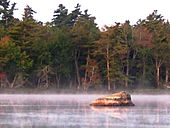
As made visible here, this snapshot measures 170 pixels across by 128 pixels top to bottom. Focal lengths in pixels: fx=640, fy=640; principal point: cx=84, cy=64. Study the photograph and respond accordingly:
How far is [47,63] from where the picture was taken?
245 feet

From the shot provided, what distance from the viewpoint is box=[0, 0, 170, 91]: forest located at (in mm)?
73438

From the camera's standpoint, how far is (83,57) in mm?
77250

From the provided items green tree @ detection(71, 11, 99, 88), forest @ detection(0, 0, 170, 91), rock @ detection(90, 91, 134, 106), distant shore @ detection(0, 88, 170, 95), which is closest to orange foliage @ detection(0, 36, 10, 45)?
forest @ detection(0, 0, 170, 91)

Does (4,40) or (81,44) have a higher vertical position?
(4,40)

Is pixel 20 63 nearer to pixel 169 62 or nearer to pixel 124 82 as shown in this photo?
pixel 124 82

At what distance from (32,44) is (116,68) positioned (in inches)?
412

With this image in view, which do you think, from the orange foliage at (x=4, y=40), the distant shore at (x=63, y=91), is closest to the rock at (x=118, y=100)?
the distant shore at (x=63, y=91)

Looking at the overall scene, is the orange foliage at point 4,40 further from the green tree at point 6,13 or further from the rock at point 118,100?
the rock at point 118,100

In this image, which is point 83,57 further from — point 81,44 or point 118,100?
point 118,100

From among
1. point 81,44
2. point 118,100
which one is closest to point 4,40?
point 81,44

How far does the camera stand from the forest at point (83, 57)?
73438 millimetres

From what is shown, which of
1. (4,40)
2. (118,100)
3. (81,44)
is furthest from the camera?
(81,44)

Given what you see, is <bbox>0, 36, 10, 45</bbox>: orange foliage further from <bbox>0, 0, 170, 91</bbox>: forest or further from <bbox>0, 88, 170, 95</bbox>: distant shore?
<bbox>0, 88, 170, 95</bbox>: distant shore

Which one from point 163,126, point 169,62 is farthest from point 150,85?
point 163,126
